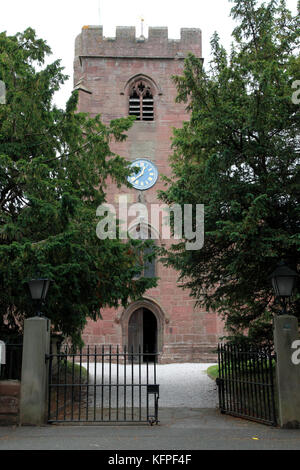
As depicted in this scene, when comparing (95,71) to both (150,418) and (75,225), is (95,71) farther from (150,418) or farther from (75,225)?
(150,418)

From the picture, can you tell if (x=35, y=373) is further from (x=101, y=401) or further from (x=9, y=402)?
(x=101, y=401)

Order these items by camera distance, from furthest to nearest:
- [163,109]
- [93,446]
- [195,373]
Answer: [163,109], [195,373], [93,446]

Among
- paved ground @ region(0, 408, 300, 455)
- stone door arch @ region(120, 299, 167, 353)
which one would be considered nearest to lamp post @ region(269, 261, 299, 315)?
paved ground @ region(0, 408, 300, 455)

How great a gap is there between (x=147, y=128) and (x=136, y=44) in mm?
5110

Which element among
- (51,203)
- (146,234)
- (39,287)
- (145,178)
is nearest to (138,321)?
(146,234)

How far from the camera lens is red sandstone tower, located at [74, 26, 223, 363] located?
68.2 ft

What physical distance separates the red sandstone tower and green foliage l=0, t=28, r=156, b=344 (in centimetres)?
1038

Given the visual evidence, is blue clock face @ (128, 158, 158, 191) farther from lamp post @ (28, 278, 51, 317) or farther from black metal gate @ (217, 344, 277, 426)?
lamp post @ (28, 278, 51, 317)

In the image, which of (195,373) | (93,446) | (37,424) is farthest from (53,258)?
(195,373)

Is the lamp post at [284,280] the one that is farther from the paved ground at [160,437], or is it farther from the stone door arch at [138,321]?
the stone door arch at [138,321]

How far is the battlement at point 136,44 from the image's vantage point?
2439 cm

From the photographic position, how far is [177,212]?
32.5 ft

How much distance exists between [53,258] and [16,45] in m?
4.95

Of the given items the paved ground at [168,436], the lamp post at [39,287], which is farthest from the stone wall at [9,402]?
the lamp post at [39,287]
